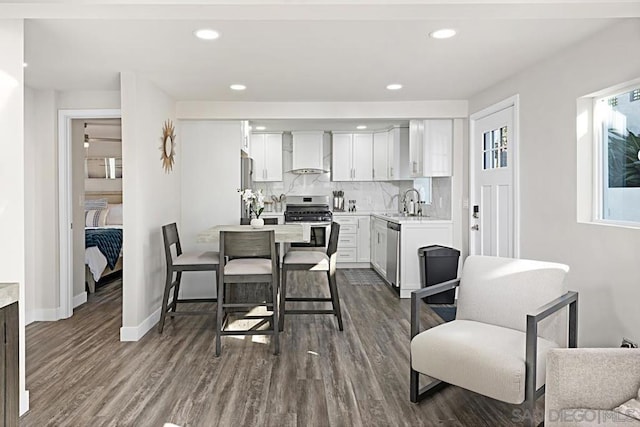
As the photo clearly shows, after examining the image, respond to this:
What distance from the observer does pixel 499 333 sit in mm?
2645

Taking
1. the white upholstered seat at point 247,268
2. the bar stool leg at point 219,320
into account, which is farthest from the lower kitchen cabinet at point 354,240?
the bar stool leg at point 219,320

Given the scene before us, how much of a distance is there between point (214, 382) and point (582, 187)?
2798 millimetres

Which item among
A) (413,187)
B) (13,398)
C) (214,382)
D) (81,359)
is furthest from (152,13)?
(413,187)

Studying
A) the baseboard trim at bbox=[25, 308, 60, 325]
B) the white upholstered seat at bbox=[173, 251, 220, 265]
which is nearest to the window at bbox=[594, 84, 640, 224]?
the white upholstered seat at bbox=[173, 251, 220, 265]

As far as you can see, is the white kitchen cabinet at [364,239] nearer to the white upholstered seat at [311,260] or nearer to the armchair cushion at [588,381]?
the white upholstered seat at [311,260]

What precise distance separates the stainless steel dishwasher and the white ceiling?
184 centimetres

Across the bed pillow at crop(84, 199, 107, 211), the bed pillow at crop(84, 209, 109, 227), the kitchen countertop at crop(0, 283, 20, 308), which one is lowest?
the kitchen countertop at crop(0, 283, 20, 308)

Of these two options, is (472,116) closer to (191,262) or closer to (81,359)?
(191,262)

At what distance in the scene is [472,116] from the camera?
203 inches

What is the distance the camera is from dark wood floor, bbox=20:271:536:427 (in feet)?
8.58

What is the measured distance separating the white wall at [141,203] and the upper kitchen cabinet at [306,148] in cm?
352

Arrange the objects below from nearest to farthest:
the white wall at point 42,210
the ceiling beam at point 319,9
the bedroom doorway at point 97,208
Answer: the ceiling beam at point 319,9 → the white wall at point 42,210 → the bedroom doorway at point 97,208

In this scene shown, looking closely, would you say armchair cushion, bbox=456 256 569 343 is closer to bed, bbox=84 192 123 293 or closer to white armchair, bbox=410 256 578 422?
white armchair, bbox=410 256 578 422

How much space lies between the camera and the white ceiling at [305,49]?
2.80 metres
